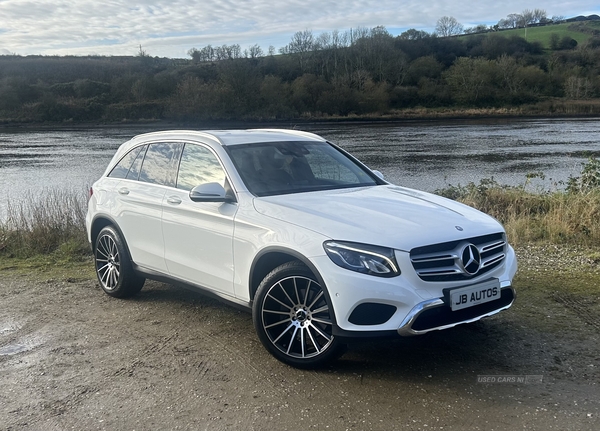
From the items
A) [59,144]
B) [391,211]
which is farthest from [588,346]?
[59,144]

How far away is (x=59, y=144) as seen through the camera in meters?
44.2

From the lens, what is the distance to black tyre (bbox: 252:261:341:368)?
419cm

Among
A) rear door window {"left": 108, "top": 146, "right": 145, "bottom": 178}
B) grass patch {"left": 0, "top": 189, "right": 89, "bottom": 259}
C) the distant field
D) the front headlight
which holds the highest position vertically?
the distant field

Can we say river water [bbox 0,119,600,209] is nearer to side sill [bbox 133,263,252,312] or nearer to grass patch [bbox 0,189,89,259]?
grass patch [bbox 0,189,89,259]

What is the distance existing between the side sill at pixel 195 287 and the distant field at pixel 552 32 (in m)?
118

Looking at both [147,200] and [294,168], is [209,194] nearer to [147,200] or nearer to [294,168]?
[294,168]

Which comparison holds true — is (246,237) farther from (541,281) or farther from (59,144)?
(59,144)

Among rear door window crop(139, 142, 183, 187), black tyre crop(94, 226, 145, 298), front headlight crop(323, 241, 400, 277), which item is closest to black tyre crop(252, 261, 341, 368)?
front headlight crop(323, 241, 400, 277)

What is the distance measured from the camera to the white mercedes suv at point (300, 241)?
3.94 m

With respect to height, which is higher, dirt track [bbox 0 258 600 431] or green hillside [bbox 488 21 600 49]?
green hillside [bbox 488 21 600 49]

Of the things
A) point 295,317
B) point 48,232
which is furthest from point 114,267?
point 48,232

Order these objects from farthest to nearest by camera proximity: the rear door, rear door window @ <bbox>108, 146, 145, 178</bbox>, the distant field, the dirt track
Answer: the distant field → rear door window @ <bbox>108, 146, 145, 178</bbox> → the rear door → the dirt track

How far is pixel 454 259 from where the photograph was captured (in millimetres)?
4094

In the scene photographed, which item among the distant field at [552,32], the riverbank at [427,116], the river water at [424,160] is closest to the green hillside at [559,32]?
the distant field at [552,32]
